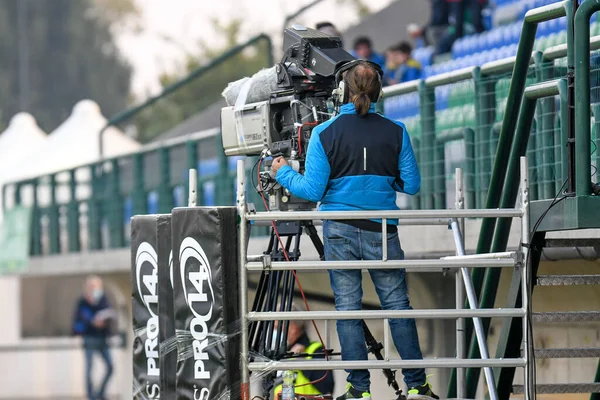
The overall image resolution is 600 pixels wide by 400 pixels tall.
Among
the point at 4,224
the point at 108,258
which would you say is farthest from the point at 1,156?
the point at 108,258

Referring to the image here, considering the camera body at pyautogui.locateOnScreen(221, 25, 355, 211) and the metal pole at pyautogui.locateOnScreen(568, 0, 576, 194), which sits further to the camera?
the camera body at pyautogui.locateOnScreen(221, 25, 355, 211)

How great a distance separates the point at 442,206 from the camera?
1000 cm

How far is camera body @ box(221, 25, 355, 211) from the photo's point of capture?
697 cm

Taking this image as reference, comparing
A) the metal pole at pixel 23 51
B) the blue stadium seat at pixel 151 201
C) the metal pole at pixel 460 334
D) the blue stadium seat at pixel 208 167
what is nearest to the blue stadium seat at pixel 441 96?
the metal pole at pixel 460 334

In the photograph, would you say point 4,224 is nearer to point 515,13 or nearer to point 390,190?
point 515,13

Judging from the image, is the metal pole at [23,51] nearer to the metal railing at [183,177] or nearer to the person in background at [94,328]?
the person in background at [94,328]

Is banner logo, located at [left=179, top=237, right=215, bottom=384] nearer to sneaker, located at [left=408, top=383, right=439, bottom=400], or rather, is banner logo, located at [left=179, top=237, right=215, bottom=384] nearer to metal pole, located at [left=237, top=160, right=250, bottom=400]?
metal pole, located at [left=237, top=160, right=250, bottom=400]

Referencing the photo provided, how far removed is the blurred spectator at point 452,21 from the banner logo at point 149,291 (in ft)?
32.5

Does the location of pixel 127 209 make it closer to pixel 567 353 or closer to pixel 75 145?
pixel 75 145

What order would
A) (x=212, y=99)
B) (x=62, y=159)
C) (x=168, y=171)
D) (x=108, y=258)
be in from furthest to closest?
(x=212, y=99) < (x=62, y=159) < (x=108, y=258) < (x=168, y=171)

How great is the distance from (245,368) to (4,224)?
48.0ft

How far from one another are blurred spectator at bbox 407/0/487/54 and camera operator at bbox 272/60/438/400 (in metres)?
10.6

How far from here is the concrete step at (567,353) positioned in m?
6.74

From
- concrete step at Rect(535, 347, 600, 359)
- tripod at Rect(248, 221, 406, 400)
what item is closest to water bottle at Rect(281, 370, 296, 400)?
tripod at Rect(248, 221, 406, 400)
